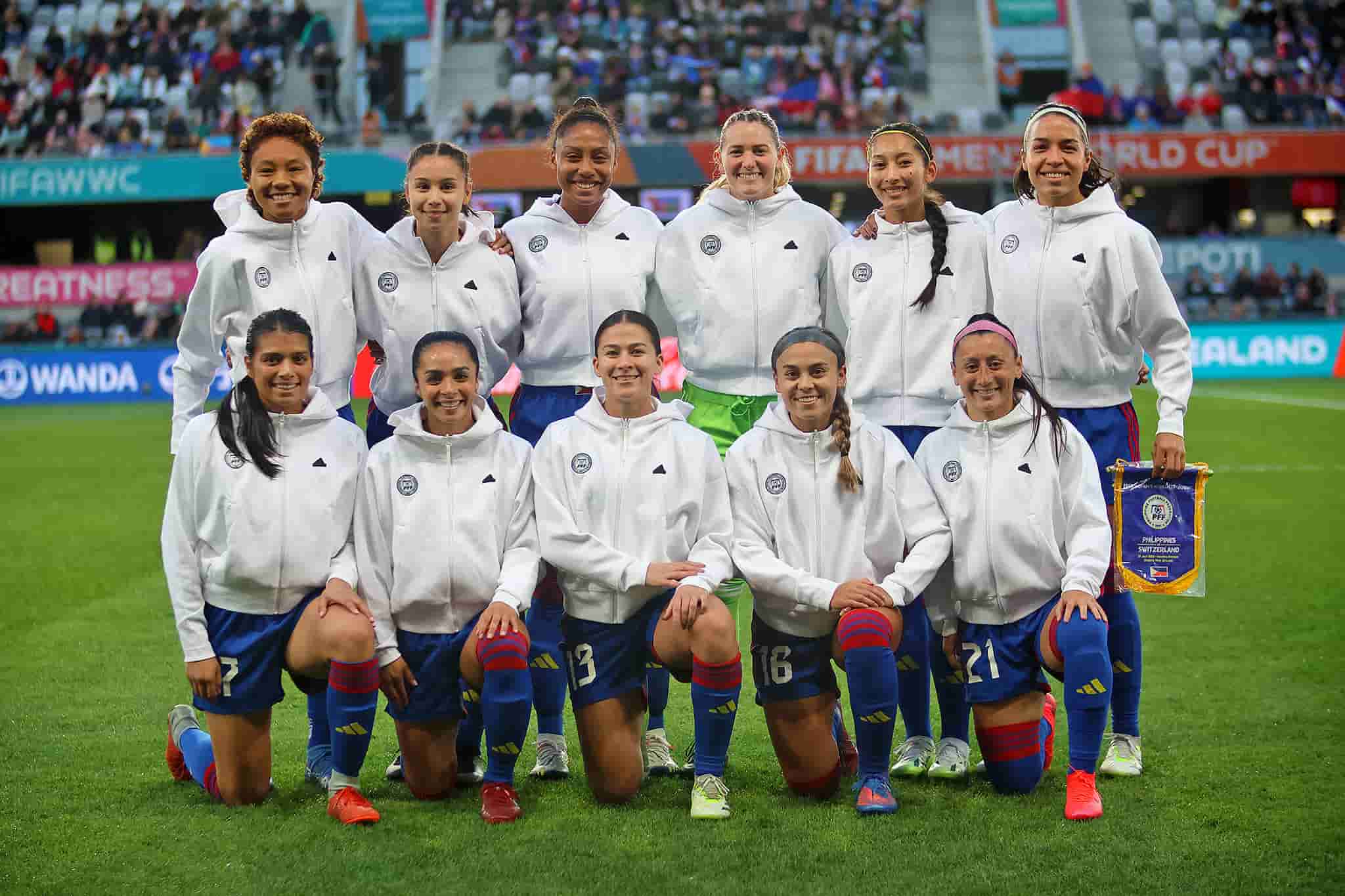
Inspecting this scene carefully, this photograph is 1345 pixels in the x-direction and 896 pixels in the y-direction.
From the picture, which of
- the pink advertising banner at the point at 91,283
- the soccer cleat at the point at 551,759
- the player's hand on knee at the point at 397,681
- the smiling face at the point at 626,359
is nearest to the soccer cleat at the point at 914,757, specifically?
the soccer cleat at the point at 551,759

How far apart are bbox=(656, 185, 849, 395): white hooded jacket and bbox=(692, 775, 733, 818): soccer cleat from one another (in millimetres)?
1472

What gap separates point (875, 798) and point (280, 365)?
2.28m

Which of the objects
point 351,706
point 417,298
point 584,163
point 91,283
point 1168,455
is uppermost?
point 91,283

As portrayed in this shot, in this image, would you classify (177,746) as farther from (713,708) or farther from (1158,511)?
(1158,511)

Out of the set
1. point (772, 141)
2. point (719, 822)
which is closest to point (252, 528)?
point (719, 822)

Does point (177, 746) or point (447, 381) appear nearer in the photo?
point (447, 381)

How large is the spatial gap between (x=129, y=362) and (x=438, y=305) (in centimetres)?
1847

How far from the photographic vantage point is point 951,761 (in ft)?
15.4

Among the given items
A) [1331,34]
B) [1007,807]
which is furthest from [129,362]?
[1331,34]

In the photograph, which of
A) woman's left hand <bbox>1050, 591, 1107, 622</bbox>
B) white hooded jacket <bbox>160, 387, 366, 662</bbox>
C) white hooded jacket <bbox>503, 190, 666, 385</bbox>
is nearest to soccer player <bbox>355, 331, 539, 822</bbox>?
white hooded jacket <bbox>160, 387, 366, 662</bbox>

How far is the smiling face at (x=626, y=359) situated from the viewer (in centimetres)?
453

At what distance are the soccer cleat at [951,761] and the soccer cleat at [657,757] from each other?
0.88 meters

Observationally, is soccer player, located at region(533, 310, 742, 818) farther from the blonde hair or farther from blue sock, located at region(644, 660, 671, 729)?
the blonde hair

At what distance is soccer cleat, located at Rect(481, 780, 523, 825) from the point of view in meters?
4.25
